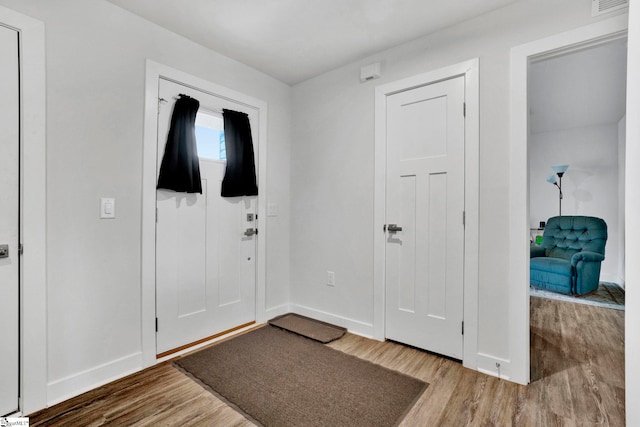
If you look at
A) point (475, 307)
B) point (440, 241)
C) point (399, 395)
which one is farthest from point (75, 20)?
point (475, 307)

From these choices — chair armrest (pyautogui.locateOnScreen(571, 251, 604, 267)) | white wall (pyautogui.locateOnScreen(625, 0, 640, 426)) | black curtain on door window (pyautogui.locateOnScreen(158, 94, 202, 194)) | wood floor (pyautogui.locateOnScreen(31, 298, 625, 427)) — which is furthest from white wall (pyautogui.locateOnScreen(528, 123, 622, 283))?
black curtain on door window (pyautogui.locateOnScreen(158, 94, 202, 194))

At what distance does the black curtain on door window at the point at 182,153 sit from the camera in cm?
233

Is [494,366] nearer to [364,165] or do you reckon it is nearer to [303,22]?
[364,165]

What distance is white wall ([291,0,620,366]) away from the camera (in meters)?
2.11

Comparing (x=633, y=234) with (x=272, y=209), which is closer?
(x=633, y=234)

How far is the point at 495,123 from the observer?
215 cm

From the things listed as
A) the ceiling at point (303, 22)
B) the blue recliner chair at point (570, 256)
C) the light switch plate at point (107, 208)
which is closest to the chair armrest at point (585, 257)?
the blue recliner chair at point (570, 256)

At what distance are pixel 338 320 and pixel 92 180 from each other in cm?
226

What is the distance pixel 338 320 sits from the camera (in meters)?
3.00

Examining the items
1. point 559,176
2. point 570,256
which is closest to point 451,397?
point 570,256

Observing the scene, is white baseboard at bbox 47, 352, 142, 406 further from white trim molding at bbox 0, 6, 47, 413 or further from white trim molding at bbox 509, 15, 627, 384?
white trim molding at bbox 509, 15, 627, 384

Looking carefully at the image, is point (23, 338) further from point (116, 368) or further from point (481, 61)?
point (481, 61)

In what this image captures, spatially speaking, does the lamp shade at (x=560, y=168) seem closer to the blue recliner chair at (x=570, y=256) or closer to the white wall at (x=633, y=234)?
the blue recliner chair at (x=570, y=256)

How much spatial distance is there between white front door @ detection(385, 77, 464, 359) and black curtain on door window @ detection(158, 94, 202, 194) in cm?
159
